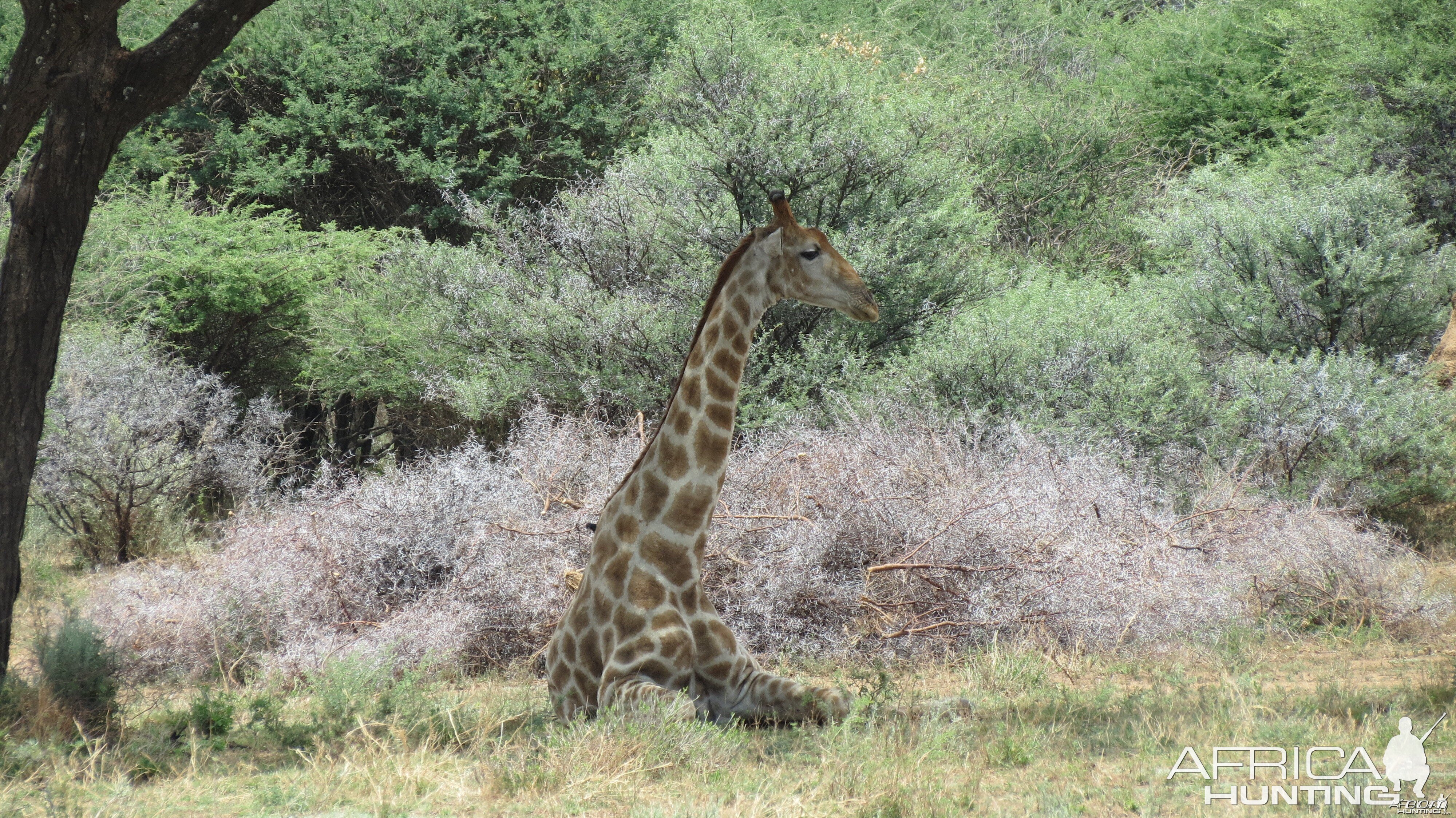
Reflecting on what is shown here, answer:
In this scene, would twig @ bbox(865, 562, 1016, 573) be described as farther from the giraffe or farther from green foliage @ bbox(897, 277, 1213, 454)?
green foliage @ bbox(897, 277, 1213, 454)

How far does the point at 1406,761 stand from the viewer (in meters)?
3.78

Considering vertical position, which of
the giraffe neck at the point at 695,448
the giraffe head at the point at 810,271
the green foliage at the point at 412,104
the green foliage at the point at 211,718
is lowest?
the green foliage at the point at 211,718

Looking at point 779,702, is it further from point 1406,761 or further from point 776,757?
point 1406,761

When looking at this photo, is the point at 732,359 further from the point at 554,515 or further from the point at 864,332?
the point at 864,332

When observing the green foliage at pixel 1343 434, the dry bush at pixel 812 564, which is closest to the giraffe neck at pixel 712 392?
the dry bush at pixel 812 564

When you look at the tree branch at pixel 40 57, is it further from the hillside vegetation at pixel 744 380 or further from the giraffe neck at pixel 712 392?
the giraffe neck at pixel 712 392

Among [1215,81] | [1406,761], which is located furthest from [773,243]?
[1215,81]

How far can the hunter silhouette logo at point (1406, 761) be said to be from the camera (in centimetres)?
369

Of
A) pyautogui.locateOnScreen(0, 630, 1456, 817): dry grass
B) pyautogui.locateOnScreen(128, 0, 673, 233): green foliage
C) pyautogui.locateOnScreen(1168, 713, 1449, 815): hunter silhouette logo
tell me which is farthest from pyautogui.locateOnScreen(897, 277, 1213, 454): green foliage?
pyautogui.locateOnScreen(128, 0, 673, 233): green foliage

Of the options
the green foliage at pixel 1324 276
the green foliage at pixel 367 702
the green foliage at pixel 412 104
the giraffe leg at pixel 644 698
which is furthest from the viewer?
the green foliage at pixel 412 104

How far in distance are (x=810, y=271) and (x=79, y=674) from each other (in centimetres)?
435

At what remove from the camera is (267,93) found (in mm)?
19953

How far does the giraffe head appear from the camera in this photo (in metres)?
4.77

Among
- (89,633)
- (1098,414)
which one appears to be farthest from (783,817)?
(1098,414)
